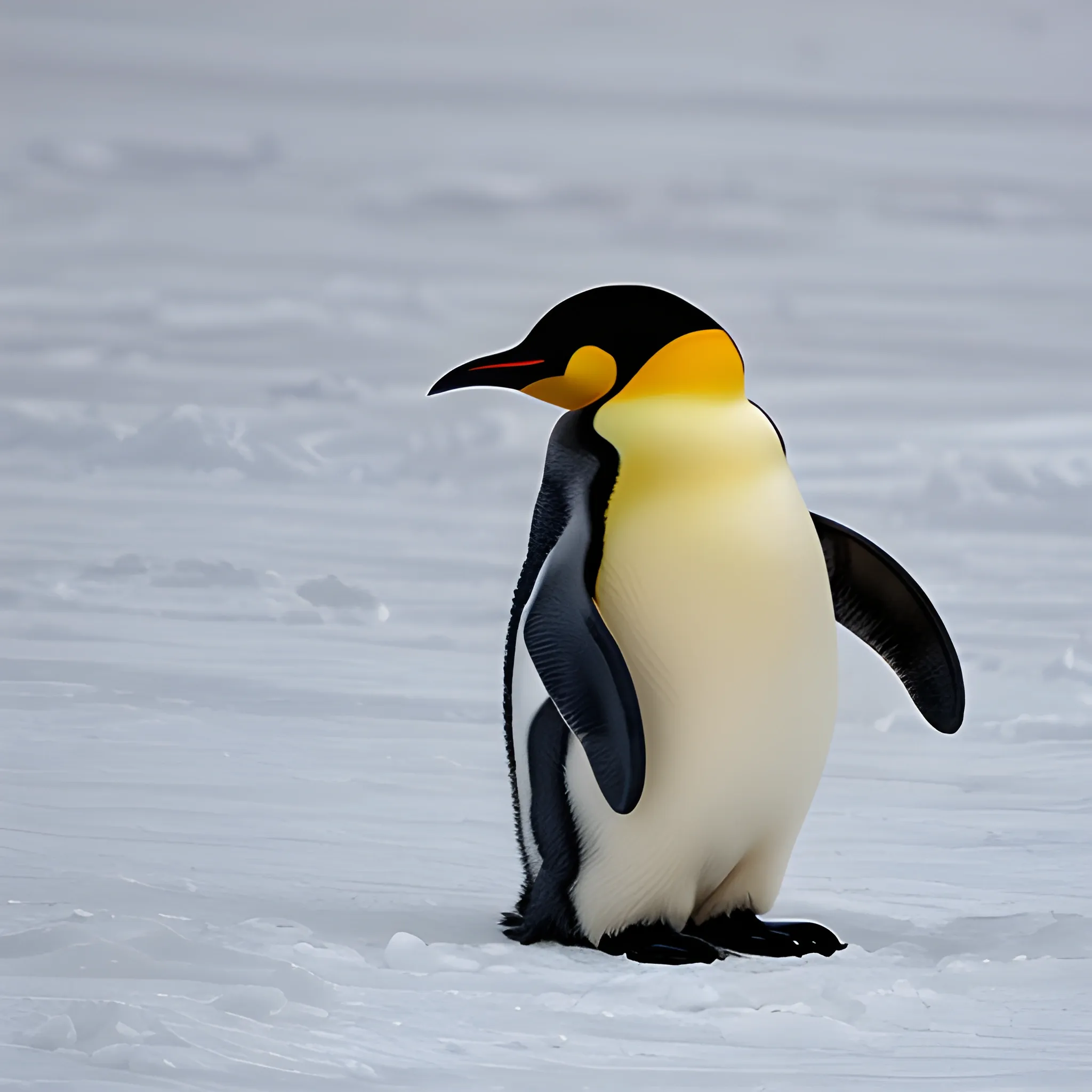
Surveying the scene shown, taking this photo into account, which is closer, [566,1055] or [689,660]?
[566,1055]

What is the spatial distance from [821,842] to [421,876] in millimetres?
993

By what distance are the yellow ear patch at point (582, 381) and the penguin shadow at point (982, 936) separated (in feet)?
3.42

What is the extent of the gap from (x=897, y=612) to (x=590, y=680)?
78 centimetres

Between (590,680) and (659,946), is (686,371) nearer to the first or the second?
(590,680)

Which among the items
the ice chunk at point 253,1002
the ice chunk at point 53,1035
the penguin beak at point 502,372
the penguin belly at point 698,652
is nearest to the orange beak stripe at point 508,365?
the penguin beak at point 502,372

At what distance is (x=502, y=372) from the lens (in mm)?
2939

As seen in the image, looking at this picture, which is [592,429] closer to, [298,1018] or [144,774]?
[298,1018]

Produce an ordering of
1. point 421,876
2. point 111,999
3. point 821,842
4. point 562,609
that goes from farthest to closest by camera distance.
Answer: point 821,842, point 421,876, point 562,609, point 111,999

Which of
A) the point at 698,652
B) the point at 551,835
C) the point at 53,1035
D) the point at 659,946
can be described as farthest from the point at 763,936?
the point at 53,1035

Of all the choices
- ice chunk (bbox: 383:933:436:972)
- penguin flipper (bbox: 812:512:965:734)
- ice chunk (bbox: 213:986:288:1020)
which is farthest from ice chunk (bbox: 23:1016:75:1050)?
penguin flipper (bbox: 812:512:965:734)

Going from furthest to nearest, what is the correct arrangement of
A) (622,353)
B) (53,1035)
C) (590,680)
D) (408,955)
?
(622,353) → (408,955) → (590,680) → (53,1035)

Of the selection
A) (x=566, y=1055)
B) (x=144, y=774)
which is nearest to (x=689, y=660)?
(x=566, y=1055)

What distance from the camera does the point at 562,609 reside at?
106 inches

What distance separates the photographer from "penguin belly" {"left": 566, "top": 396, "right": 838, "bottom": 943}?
277cm
